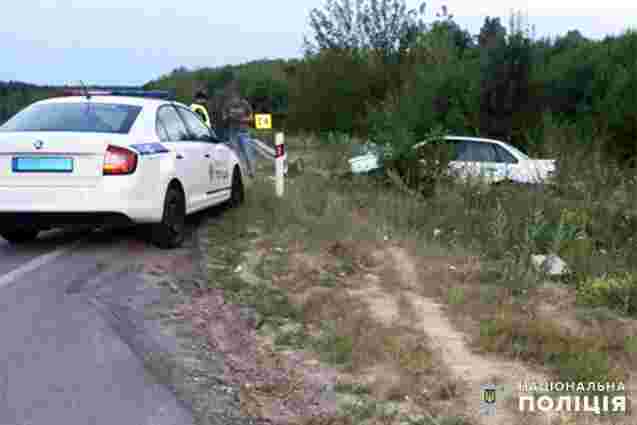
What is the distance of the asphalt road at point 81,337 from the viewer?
3.90m

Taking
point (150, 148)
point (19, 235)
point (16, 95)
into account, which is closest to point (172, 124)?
point (150, 148)

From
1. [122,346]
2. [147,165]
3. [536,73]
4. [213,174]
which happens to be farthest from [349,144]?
[122,346]

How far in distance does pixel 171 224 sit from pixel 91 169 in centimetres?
106

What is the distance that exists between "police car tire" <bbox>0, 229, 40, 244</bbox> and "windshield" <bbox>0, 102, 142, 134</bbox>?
3.66 feet

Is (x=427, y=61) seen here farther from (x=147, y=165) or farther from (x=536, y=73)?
(x=147, y=165)

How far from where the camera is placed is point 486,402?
3904 mm

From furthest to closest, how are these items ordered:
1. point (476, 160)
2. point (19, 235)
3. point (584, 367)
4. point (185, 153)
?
1. point (476, 160)
2. point (185, 153)
3. point (19, 235)
4. point (584, 367)

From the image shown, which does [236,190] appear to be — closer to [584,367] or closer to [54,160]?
[54,160]

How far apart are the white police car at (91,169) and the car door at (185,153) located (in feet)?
0.10

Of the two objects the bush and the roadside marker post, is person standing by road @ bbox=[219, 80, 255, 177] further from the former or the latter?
the bush

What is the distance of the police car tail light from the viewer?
714 cm

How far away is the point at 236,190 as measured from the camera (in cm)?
1066

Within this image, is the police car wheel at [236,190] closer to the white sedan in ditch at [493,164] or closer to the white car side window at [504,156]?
the white sedan in ditch at [493,164]

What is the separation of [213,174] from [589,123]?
10.5m
